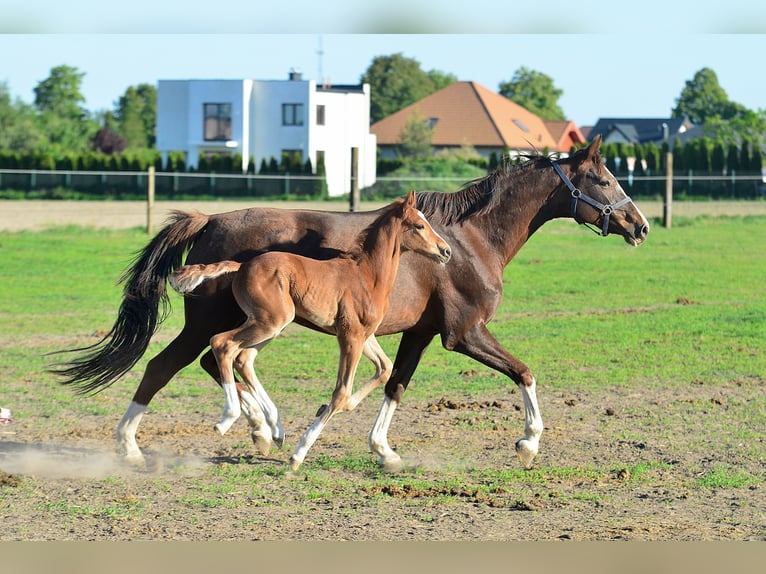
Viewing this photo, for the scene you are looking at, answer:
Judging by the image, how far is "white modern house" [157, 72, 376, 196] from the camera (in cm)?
5765

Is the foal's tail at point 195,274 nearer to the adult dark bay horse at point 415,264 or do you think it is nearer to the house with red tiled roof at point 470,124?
the adult dark bay horse at point 415,264

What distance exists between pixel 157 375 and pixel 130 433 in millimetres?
437

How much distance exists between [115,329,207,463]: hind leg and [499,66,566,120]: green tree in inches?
3593

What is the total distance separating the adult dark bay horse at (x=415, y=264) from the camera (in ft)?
A: 23.2

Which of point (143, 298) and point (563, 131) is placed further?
point (563, 131)

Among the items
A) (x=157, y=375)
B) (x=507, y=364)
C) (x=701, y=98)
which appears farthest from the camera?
(x=701, y=98)

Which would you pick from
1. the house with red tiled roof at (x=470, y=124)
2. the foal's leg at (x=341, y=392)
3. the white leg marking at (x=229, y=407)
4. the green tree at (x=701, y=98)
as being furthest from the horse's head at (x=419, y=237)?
the green tree at (x=701, y=98)

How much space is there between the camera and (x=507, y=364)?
7148mm

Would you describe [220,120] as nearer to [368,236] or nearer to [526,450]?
[368,236]

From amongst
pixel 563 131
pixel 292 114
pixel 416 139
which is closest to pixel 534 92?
pixel 563 131

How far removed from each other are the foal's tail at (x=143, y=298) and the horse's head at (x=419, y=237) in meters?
1.43

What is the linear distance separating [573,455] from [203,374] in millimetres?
4675

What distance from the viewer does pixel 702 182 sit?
40812 millimetres

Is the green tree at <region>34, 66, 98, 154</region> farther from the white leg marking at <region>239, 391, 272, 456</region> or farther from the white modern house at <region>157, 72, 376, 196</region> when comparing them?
the white leg marking at <region>239, 391, 272, 456</region>
